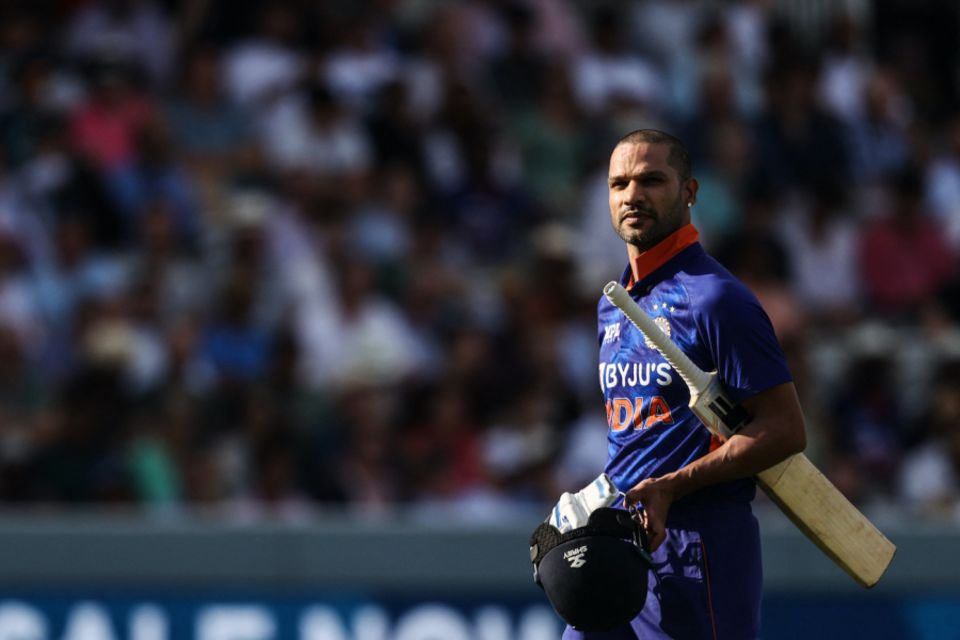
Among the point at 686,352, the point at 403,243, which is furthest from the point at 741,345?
the point at 403,243

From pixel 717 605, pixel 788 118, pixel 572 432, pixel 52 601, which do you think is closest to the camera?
pixel 717 605

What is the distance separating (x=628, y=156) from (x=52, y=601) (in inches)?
187

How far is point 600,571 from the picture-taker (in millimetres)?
5016

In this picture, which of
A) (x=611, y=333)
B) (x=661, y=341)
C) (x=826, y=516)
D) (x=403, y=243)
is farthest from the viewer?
(x=403, y=243)

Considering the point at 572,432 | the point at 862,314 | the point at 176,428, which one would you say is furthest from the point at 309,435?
the point at 862,314

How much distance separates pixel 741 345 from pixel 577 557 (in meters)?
0.75

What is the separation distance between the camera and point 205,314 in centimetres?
1009

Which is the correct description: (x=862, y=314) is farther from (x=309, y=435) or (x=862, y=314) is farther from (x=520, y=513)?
(x=309, y=435)

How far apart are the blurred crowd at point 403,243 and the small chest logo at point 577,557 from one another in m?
4.59

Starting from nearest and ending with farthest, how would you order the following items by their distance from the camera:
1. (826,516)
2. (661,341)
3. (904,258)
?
(661,341)
(826,516)
(904,258)

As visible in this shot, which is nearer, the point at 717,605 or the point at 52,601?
the point at 717,605

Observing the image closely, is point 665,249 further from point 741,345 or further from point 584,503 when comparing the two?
point 584,503

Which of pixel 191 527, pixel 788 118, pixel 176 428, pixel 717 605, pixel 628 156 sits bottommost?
pixel 717 605

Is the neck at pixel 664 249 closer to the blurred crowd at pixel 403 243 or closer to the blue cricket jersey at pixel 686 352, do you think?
the blue cricket jersey at pixel 686 352
